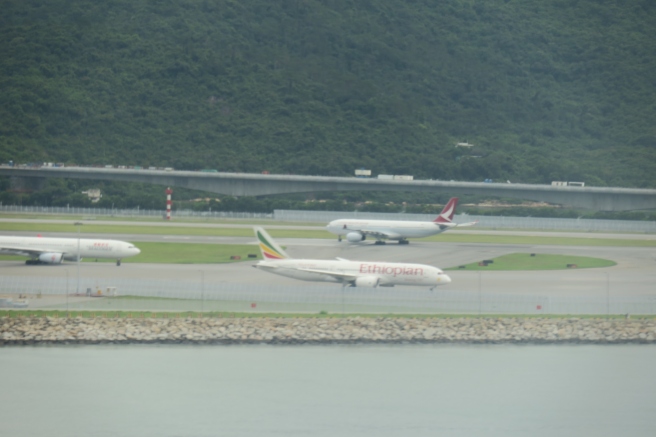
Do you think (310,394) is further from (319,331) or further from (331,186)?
(331,186)

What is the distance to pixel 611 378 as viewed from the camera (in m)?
61.8

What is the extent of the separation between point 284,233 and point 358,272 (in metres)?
51.8

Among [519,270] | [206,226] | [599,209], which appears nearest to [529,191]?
[599,209]

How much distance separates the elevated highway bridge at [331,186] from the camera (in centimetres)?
17200

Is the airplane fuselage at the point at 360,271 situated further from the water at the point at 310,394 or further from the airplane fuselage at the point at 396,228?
the airplane fuselage at the point at 396,228

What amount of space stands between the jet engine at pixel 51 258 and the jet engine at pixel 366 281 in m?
32.1

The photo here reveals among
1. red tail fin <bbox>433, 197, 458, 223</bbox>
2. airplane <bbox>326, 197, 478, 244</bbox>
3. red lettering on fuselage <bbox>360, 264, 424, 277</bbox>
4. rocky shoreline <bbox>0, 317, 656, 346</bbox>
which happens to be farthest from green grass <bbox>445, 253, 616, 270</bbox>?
rocky shoreline <bbox>0, 317, 656, 346</bbox>

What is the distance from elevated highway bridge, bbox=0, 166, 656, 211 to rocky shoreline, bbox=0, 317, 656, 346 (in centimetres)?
10127

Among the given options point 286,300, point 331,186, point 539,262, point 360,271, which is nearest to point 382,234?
point 539,262

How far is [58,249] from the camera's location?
3782 inches

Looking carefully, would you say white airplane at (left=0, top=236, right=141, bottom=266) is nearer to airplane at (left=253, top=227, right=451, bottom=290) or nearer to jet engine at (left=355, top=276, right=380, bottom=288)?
airplane at (left=253, top=227, right=451, bottom=290)

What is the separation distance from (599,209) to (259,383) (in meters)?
126

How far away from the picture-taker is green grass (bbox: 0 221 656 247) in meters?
128

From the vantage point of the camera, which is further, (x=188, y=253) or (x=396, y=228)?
(x=396, y=228)
